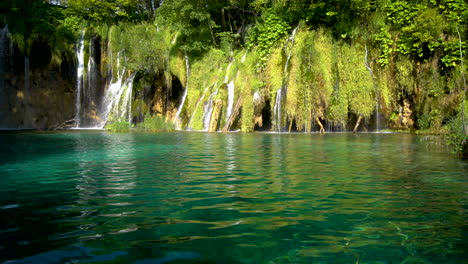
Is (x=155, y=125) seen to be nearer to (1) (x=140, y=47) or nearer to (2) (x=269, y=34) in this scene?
(1) (x=140, y=47)

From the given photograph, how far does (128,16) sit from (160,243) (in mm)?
34534

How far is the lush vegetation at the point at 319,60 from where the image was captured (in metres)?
18.7

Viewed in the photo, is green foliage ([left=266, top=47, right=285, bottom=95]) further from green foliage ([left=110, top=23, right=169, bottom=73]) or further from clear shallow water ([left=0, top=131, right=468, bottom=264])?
clear shallow water ([left=0, top=131, right=468, bottom=264])

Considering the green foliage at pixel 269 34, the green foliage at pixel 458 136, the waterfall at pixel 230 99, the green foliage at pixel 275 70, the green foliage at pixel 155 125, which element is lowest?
the green foliage at pixel 458 136

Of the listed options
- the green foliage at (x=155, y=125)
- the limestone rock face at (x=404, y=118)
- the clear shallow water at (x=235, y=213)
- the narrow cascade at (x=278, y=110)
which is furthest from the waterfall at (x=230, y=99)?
the clear shallow water at (x=235, y=213)

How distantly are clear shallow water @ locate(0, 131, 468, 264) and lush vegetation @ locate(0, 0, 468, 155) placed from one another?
12.2 m

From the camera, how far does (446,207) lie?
452 cm

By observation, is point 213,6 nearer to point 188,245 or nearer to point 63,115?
point 63,115

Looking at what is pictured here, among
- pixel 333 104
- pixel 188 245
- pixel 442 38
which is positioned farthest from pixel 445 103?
pixel 188 245

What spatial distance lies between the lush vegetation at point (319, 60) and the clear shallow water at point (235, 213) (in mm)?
12160

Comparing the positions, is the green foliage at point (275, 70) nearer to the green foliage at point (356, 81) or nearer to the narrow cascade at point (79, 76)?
the green foliage at point (356, 81)

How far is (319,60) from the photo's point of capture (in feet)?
68.1

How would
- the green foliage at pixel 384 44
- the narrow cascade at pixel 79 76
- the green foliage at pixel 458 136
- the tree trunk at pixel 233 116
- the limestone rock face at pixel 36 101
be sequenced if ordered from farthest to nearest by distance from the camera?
the limestone rock face at pixel 36 101 → the narrow cascade at pixel 79 76 → the tree trunk at pixel 233 116 → the green foliage at pixel 384 44 → the green foliage at pixel 458 136

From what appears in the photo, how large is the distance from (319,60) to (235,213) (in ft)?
58.3
